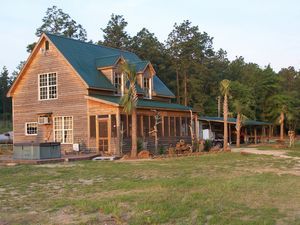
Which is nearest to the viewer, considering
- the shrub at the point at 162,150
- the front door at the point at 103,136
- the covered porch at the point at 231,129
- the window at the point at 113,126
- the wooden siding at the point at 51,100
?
the window at the point at 113,126

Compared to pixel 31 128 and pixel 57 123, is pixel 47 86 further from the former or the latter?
pixel 31 128

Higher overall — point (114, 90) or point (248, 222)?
point (114, 90)

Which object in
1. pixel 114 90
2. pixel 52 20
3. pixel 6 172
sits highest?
pixel 52 20

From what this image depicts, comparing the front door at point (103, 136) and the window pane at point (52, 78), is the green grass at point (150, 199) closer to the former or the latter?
the front door at point (103, 136)

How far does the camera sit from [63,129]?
30.6m

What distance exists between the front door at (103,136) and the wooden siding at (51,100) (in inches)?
50.5

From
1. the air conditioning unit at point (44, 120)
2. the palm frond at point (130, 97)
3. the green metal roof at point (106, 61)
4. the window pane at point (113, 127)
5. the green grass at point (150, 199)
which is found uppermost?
the green metal roof at point (106, 61)

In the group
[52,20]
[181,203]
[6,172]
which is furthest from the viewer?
[52,20]

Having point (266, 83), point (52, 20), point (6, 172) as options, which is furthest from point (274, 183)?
point (266, 83)

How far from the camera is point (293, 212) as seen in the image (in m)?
8.27

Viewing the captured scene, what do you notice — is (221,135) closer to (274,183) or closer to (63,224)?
(274,183)

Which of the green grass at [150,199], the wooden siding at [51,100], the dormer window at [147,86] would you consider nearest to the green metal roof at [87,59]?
the wooden siding at [51,100]

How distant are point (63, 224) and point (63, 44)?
83.1 feet

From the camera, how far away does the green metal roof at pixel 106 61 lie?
1246 inches
